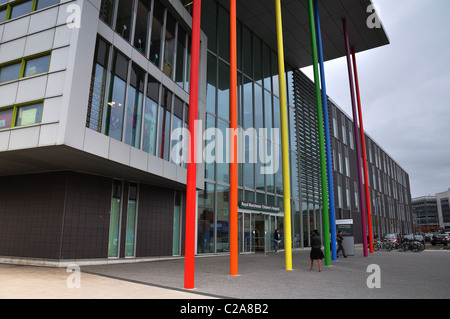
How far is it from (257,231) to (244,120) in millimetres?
8143

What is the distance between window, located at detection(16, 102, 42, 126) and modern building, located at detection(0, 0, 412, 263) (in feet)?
0.18

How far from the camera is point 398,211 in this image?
220 ft

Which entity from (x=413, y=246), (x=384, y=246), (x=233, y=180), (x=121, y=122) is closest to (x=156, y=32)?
(x=121, y=122)

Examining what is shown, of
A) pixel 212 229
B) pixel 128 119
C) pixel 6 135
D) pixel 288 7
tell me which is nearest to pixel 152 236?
pixel 212 229

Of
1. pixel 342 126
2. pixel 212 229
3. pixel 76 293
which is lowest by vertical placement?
pixel 76 293

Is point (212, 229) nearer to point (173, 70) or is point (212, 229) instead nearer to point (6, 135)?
point (173, 70)

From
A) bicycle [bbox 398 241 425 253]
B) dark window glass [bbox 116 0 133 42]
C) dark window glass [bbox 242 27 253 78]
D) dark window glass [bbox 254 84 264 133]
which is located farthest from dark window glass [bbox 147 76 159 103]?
bicycle [bbox 398 241 425 253]

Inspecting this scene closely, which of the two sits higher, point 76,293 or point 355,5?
point 355,5

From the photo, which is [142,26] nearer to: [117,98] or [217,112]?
[117,98]

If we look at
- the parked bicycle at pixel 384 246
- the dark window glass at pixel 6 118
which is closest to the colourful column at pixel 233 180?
the dark window glass at pixel 6 118

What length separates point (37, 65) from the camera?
11219mm

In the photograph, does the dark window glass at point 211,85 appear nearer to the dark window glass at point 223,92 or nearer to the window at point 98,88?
the dark window glass at point 223,92

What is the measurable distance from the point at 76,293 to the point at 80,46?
7.76m
